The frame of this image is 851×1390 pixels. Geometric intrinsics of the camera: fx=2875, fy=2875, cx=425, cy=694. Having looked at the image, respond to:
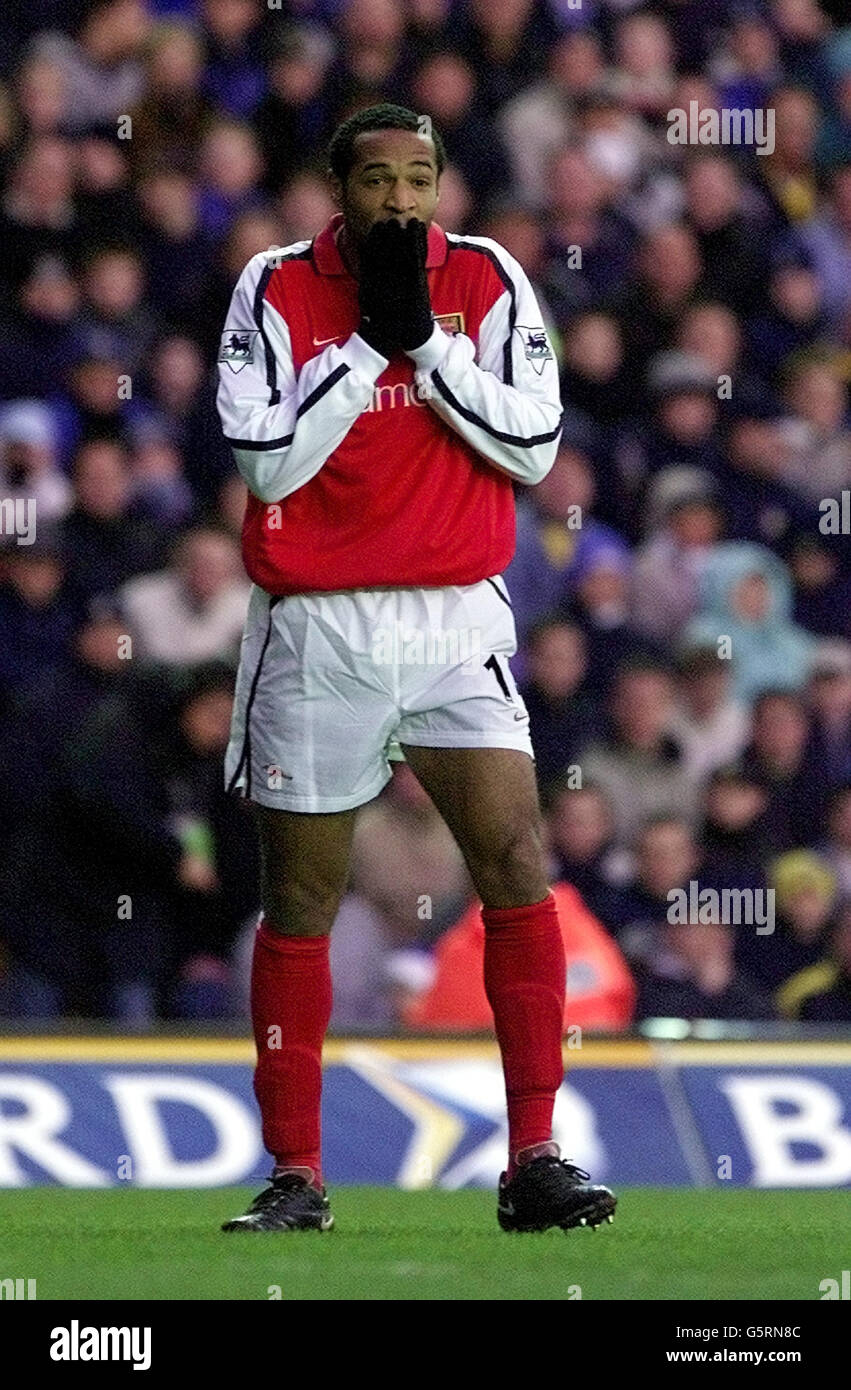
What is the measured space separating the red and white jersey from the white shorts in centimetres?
6

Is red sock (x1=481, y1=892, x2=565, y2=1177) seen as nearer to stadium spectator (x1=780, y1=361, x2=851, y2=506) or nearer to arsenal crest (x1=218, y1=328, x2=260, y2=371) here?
arsenal crest (x1=218, y1=328, x2=260, y2=371)

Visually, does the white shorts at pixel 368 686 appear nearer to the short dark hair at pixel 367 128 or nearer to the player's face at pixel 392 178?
the player's face at pixel 392 178

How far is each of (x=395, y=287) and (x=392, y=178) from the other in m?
0.24

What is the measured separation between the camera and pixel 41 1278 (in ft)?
16.4

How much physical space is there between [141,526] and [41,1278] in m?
5.50

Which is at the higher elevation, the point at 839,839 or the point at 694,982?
the point at 839,839

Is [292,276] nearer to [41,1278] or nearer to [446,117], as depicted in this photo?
[41,1278]

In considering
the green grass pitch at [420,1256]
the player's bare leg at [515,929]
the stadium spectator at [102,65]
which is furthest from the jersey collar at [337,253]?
the stadium spectator at [102,65]

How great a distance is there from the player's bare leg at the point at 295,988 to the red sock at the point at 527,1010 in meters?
0.35

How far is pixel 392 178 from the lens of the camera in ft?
18.4

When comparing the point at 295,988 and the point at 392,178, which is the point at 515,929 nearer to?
the point at 295,988

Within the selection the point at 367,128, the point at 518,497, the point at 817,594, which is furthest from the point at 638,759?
the point at 367,128

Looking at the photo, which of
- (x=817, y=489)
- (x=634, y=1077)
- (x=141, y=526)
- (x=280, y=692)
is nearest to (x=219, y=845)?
(x=141, y=526)

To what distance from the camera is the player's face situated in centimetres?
558
